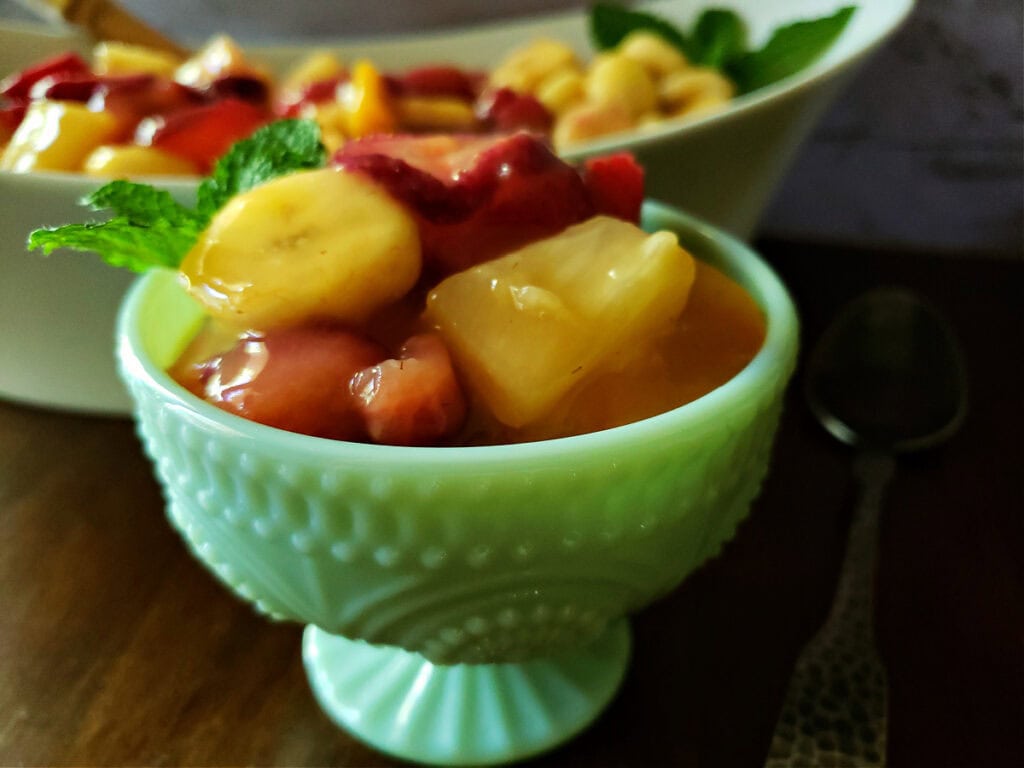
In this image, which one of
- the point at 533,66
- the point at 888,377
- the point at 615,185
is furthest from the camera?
the point at 533,66

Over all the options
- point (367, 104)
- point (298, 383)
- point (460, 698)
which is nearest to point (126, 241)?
point (298, 383)

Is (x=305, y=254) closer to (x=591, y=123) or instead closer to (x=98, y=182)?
(x=98, y=182)

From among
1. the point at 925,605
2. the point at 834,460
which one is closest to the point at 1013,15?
the point at 834,460

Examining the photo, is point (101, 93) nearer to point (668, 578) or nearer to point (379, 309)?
point (379, 309)

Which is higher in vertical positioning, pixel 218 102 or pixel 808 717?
pixel 218 102

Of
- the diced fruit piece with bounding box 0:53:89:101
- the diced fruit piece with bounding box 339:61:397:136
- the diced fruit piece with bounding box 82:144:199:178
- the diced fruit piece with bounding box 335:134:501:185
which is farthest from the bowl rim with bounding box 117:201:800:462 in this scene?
the diced fruit piece with bounding box 0:53:89:101
